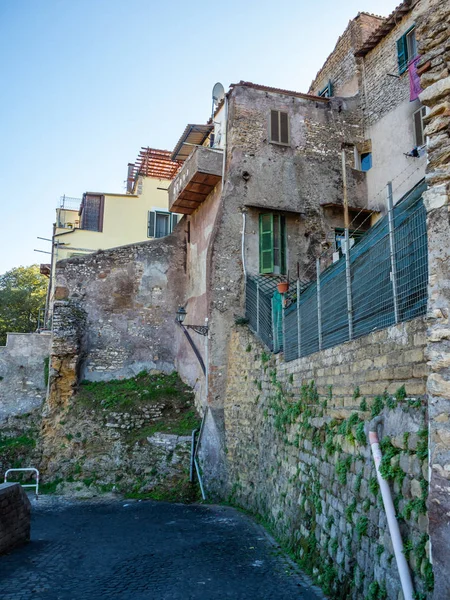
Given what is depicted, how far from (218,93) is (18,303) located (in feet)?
67.4

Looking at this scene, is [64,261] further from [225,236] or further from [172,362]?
[225,236]

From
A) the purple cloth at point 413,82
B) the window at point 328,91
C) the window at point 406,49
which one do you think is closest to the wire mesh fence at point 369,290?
the purple cloth at point 413,82

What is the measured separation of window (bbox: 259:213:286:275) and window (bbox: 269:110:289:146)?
2.39 metres

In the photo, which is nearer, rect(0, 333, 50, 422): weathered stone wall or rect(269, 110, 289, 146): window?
rect(269, 110, 289, 146): window

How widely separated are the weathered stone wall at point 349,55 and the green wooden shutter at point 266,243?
19.5 feet

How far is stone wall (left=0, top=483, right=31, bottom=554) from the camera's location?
8.59 meters

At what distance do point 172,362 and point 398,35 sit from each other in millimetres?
12574

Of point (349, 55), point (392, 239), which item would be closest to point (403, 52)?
point (349, 55)

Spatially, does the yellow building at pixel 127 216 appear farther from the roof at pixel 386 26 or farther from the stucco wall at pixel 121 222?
the roof at pixel 386 26

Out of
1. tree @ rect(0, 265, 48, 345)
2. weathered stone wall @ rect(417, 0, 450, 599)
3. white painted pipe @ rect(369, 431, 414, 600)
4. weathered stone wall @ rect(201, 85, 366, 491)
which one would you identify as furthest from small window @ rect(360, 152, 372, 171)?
tree @ rect(0, 265, 48, 345)

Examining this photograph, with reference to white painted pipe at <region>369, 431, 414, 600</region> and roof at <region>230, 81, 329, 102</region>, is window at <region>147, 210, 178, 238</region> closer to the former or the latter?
roof at <region>230, 81, 329, 102</region>

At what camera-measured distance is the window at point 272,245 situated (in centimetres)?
1452

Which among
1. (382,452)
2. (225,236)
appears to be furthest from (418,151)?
(382,452)

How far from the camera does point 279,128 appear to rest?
50.4 feet
